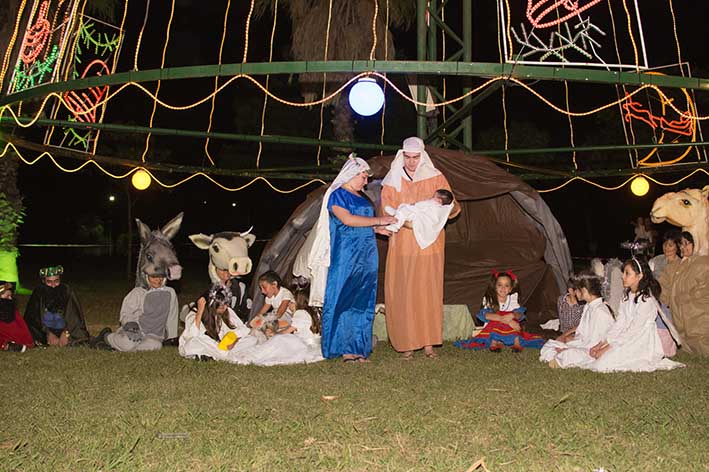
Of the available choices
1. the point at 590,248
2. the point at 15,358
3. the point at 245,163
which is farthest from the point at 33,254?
the point at 15,358

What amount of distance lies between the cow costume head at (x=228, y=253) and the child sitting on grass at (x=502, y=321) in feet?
7.52

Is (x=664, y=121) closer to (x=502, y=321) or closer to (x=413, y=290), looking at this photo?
(x=502, y=321)

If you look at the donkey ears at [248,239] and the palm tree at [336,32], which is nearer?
the donkey ears at [248,239]

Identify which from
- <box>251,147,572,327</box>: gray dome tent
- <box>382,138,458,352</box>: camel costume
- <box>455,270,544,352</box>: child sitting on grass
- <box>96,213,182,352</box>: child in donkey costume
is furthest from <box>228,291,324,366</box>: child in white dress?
<box>455,270,544,352</box>: child sitting on grass

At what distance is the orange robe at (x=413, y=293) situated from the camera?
7.04 meters

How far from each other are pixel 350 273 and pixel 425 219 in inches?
31.9

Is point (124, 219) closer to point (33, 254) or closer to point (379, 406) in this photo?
point (33, 254)

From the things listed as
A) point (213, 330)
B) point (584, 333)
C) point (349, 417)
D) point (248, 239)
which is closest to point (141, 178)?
point (248, 239)

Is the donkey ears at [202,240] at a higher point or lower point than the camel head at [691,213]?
lower

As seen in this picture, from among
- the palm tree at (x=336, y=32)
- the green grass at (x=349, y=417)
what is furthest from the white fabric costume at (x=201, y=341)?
the palm tree at (x=336, y=32)

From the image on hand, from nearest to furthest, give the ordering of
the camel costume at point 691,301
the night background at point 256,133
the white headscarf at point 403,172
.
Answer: the white headscarf at point 403,172 → the camel costume at point 691,301 → the night background at point 256,133

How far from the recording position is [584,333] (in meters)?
7.09

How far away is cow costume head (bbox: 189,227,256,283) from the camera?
811 cm

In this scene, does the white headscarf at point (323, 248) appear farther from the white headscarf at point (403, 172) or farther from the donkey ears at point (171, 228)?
the donkey ears at point (171, 228)
